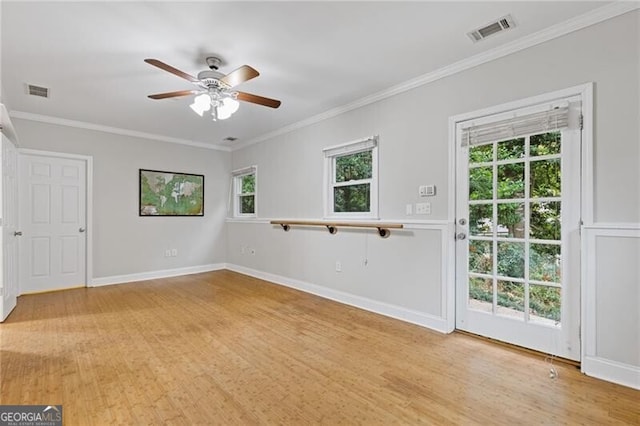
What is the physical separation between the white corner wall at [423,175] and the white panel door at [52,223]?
2.65m

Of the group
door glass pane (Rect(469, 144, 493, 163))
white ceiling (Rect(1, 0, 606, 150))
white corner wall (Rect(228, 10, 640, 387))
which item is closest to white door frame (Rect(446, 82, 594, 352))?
white corner wall (Rect(228, 10, 640, 387))

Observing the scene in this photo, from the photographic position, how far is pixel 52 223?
463cm

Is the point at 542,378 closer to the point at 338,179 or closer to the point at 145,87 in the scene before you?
the point at 338,179

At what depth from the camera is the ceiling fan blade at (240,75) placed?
95.8 inches

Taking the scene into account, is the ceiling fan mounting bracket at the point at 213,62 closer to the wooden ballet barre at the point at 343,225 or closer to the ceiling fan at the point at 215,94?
the ceiling fan at the point at 215,94

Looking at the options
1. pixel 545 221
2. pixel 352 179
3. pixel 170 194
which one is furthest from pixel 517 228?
pixel 170 194

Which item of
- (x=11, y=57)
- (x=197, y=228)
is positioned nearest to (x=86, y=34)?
(x=11, y=57)

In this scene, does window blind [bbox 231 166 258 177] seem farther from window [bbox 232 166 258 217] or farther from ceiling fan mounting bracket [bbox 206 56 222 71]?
ceiling fan mounting bracket [bbox 206 56 222 71]

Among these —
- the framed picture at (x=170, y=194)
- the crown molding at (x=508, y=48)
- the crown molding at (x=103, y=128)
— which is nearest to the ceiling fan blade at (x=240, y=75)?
the crown molding at (x=508, y=48)

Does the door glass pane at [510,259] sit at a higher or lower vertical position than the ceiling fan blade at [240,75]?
lower

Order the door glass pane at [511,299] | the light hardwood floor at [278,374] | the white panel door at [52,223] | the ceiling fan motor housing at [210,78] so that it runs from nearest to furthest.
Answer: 1. the light hardwood floor at [278,374]
2. the door glass pane at [511,299]
3. the ceiling fan motor housing at [210,78]
4. the white panel door at [52,223]

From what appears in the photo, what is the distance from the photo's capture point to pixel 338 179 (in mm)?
4398

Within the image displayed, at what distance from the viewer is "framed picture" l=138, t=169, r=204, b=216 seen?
5512mm

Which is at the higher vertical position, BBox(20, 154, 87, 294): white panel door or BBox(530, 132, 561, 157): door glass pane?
BBox(530, 132, 561, 157): door glass pane
